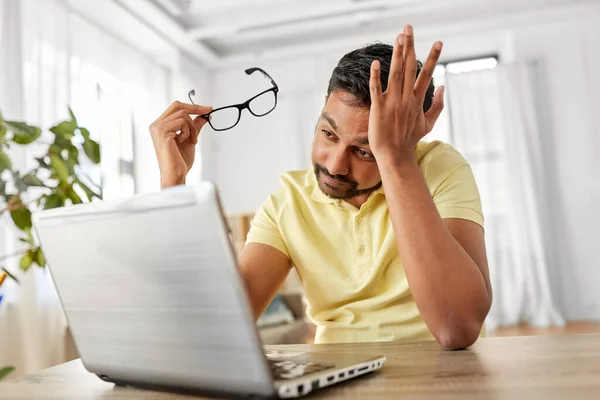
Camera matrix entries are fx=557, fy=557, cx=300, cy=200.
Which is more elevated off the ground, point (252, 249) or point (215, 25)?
point (215, 25)

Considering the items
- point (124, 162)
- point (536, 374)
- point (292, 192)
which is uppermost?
point (124, 162)

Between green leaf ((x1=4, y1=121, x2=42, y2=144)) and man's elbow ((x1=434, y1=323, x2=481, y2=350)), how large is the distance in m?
1.34

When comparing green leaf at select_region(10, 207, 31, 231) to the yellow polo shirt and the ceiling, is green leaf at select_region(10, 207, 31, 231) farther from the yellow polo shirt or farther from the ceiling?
the ceiling

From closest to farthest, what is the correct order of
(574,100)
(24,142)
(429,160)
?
(429,160)
(24,142)
(574,100)

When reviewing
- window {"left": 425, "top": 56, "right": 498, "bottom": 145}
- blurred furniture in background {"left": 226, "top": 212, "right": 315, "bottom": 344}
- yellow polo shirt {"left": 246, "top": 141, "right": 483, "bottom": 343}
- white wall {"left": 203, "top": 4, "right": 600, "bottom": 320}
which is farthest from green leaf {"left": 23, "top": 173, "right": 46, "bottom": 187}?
window {"left": 425, "top": 56, "right": 498, "bottom": 145}

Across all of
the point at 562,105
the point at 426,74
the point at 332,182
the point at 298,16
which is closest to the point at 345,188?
the point at 332,182

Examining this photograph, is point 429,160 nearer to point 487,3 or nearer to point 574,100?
point 487,3

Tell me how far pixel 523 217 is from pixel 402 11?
2002mm

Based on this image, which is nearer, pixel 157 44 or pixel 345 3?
pixel 345 3

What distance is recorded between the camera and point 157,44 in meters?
4.65

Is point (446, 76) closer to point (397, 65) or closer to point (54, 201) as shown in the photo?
point (54, 201)

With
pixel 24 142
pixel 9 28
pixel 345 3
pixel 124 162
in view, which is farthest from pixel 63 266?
pixel 345 3

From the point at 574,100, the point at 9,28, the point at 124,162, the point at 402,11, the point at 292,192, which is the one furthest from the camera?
the point at 574,100

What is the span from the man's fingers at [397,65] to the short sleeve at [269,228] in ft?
1.52
